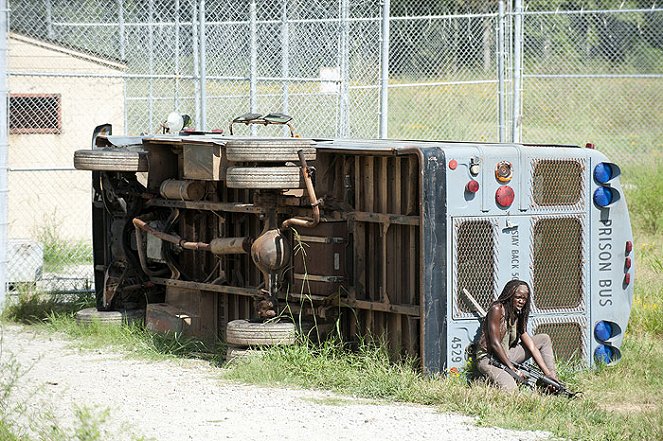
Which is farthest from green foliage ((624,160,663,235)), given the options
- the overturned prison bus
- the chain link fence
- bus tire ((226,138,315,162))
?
A: bus tire ((226,138,315,162))

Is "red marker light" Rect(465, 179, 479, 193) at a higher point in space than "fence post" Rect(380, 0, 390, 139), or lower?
lower

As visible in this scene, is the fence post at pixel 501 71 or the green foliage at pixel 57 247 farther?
the fence post at pixel 501 71

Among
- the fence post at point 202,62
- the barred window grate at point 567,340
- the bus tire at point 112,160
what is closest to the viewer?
the barred window grate at point 567,340

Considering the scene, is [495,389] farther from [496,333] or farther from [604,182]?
[604,182]

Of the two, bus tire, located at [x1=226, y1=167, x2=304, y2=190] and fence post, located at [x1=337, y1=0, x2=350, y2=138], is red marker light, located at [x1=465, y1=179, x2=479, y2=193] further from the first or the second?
fence post, located at [x1=337, y1=0, x2=350, y2=138]

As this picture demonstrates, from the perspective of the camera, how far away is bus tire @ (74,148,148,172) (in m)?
9.98

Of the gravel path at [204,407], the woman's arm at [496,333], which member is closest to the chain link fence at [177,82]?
the gravel path at [204,407]

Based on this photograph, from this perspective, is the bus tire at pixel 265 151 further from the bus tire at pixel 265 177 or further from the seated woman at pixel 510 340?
the seated woman at pixel 510 340

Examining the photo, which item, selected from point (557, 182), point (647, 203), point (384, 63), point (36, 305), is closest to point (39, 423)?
point (557, 182)

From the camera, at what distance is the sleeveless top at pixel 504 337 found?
26.6 feet

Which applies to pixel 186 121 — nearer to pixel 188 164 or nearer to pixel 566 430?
pixel 188 164

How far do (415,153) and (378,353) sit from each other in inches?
59.2

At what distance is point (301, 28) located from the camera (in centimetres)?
1548

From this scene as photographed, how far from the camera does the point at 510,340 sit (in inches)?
328
